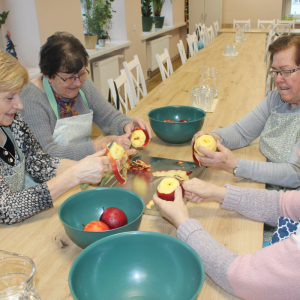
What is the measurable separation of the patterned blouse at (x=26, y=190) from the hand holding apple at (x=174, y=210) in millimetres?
380

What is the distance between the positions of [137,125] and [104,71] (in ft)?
8.83

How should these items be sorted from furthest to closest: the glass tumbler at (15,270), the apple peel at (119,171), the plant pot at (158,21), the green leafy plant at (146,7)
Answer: the plant pot at (158,21) → the green leafy plant at (146,7) → the apple peel at (119,171) → the glass tumbler at (15,270)

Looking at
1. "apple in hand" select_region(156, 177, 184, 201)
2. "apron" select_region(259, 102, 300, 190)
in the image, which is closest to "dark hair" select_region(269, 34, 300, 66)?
"apron" select_region(259, 102, 300, 190)

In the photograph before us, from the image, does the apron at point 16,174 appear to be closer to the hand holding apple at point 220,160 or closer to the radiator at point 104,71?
the hand holding apple at point 220,160

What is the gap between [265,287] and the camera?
0.73 meters

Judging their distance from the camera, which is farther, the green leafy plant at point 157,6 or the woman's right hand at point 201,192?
the green leafy plant at point 157,6

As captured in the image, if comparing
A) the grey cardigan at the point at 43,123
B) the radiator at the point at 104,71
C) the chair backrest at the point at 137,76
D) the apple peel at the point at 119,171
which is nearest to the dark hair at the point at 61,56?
the grey cardigan at the point at 43,123

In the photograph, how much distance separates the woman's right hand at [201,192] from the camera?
3.50ft

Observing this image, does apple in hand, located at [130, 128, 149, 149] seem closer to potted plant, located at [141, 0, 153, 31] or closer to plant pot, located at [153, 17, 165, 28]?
potted plant, located at [141, 0, 153, 31]

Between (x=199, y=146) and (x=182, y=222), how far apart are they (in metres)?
0.46

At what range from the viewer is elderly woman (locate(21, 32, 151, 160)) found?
1.45m

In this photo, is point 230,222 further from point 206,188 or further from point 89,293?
point 89,293

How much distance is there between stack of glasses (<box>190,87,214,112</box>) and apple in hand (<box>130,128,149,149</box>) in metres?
0.68

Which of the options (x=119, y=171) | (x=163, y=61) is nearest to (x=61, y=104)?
(x=119, y=171)
